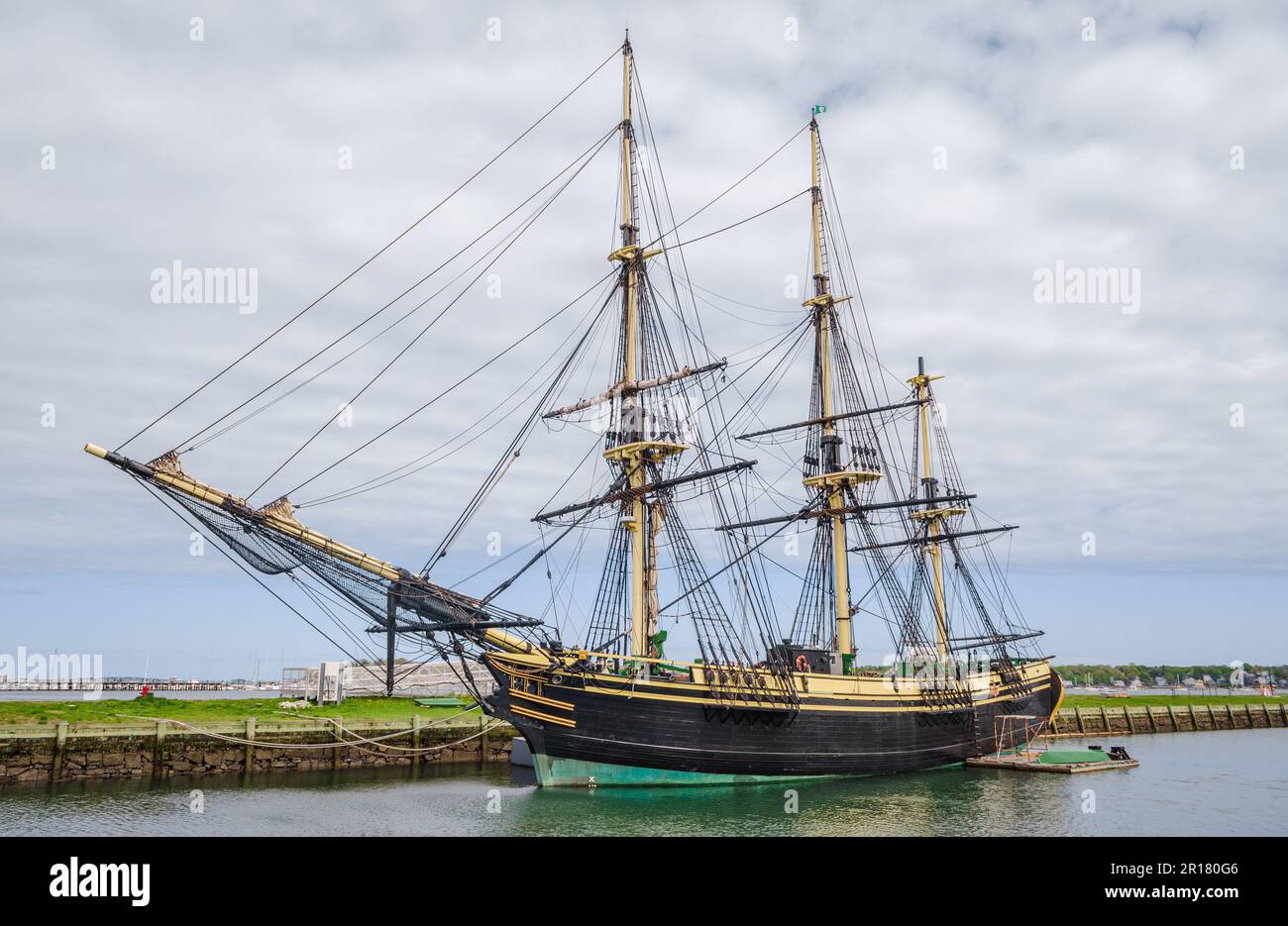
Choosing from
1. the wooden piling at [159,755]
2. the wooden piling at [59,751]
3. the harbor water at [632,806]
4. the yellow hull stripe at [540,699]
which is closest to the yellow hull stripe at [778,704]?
the yellow hull stripe at [540,699]

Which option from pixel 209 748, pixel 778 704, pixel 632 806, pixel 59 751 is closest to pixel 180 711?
pixel 209 748

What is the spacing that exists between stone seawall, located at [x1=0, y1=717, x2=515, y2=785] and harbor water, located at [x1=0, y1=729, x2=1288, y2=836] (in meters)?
0.86

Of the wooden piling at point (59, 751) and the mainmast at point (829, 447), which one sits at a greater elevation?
the mainmast at point (829, 447)

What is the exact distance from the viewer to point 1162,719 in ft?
240

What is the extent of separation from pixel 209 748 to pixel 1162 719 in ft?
226

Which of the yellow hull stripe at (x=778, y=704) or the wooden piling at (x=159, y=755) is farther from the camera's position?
the wooden piling at (x=159, y=755)

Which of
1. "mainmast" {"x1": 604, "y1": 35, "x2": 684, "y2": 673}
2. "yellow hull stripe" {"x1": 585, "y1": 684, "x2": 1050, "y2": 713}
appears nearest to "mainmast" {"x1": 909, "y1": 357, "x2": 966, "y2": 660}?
"yellow hull stripe" {"x1": 585, "y1": 684, "x2": 1050, "y2": 713}

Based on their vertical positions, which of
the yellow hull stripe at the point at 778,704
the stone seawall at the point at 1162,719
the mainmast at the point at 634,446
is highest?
the mainmast at the point at 634,446

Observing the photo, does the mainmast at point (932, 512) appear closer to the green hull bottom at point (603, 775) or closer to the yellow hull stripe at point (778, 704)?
the yellow hull stripe at point (778, 704)

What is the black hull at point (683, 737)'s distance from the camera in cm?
3030

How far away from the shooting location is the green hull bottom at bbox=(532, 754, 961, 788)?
30.4 m

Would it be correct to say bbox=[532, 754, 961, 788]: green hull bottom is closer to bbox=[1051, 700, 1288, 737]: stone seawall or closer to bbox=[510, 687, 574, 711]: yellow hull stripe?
bbox=[510, 687, 574, 711]: yellow hull stripe

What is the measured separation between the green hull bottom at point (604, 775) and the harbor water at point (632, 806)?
383 millimetres
